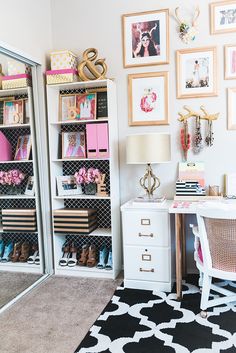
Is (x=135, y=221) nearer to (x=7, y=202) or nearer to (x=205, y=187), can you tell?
(x=205, y=187)

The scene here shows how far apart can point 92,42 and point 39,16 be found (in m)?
0.54

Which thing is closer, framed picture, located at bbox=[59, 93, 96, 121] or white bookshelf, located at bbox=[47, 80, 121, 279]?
white bookshelf, located at bbox=[47, 80, 121, 279]

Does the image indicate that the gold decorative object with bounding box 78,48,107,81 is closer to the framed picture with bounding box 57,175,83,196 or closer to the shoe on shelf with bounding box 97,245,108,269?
the framed picture with bounding box 57,175,83,196

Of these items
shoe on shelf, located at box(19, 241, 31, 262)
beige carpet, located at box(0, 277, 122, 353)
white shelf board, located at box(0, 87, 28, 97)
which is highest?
white shelf board, located at box(0, 87, 28, 97)

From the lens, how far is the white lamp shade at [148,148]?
106 inches

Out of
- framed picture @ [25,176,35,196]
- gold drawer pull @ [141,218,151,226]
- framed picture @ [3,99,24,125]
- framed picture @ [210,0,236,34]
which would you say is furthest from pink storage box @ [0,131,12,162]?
framed picture @ [210,0,236,34]

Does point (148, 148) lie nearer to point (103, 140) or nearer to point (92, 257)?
point (103, 140)

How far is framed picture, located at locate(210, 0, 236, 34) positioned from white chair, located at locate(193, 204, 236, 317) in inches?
63.0

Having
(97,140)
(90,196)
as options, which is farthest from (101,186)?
(97,140)

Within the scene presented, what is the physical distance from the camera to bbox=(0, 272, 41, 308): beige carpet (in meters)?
2.67

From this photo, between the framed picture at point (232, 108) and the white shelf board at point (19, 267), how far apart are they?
2205mm

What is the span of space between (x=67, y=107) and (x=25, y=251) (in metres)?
1.42

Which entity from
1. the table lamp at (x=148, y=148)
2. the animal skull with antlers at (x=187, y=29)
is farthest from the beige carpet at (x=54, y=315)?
the animal skull with antlers at (x=187, y=29)

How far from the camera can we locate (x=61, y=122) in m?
3.11
